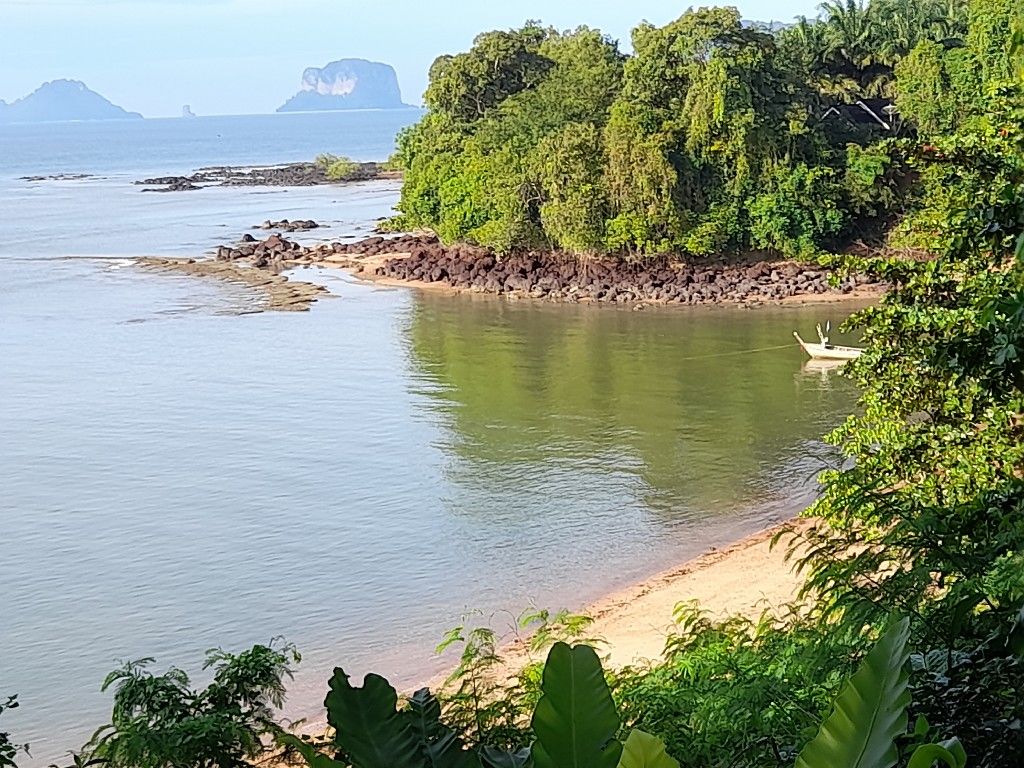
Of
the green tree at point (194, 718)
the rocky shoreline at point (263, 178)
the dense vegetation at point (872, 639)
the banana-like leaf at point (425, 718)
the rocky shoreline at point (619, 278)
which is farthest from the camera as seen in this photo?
the rocky shoreline at point (263, 178)

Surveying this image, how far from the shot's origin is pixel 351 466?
18.1 meters

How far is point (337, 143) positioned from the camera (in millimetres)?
137000

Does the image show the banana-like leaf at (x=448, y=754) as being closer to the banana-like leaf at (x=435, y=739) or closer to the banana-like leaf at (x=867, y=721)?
the banana-like leaf at (x=435, y=739)

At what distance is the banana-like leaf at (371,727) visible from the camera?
1331mm

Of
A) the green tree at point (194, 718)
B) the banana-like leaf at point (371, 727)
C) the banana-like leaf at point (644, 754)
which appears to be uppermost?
the banana-like leaf at point (644, 754)

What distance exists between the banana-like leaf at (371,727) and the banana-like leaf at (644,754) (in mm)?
268

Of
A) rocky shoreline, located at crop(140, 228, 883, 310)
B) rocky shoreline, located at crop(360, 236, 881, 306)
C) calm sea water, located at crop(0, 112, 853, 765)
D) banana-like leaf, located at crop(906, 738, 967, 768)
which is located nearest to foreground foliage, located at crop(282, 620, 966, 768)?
banana-like leaf, located at crop(906, 738, 967, 768)

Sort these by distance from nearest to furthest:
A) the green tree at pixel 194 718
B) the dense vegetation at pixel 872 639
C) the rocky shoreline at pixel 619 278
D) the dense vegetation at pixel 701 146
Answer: the dense vegetation at pixel 872 639, the green tree at pixel 194 718, the rocky shoreline at pixel 619 278, the dense vegetation at pixel 701 146

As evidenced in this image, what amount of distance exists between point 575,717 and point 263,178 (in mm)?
80610

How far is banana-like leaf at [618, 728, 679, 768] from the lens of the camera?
117cm

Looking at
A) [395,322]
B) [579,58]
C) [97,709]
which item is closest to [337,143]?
[579,58]

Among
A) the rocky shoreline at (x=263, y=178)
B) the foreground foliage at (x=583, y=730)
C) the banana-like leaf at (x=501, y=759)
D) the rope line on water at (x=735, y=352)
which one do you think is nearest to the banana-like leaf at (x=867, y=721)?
the foreground foliage at (x=583, y=730)

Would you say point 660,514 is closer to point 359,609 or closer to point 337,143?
point 359,609

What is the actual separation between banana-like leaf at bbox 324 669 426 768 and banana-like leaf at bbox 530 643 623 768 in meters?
0.18
